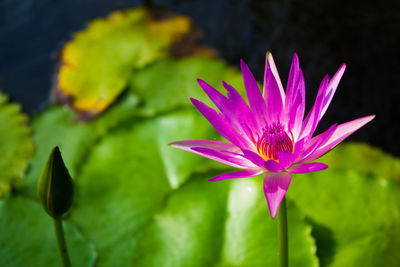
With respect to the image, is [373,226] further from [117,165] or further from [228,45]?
[228,45]

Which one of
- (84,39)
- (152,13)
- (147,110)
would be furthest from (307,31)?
(84,39)

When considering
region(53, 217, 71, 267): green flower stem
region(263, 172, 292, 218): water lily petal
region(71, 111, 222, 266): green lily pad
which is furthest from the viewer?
region(71, 111, 222, 266): green lily pad

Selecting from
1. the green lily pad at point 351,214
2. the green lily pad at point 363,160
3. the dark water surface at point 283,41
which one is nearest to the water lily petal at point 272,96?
the green lily pad at point 351,214

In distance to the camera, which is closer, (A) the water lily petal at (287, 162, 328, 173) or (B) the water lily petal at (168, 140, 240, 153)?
(A) the water lily petal at (287, 162, 328, 173)

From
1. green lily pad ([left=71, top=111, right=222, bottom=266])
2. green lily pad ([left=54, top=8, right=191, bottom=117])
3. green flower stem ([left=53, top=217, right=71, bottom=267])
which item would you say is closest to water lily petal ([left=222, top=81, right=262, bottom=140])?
green flower stem ([left=53, top=217, right=71, bottom=267])

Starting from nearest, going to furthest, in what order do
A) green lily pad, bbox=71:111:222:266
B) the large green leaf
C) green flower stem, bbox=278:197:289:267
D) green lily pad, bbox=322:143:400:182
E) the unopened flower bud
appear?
green flower stem, bbox=278:197:289:267, the unopened flower bud, the large green leaf, green lily pad, bbox=71:111:222:266, green lily pad, bbox=322:143:400:182

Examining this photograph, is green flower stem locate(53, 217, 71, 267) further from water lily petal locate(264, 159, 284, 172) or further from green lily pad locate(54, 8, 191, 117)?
green lily pad locate(54, 8, 191, 117)
